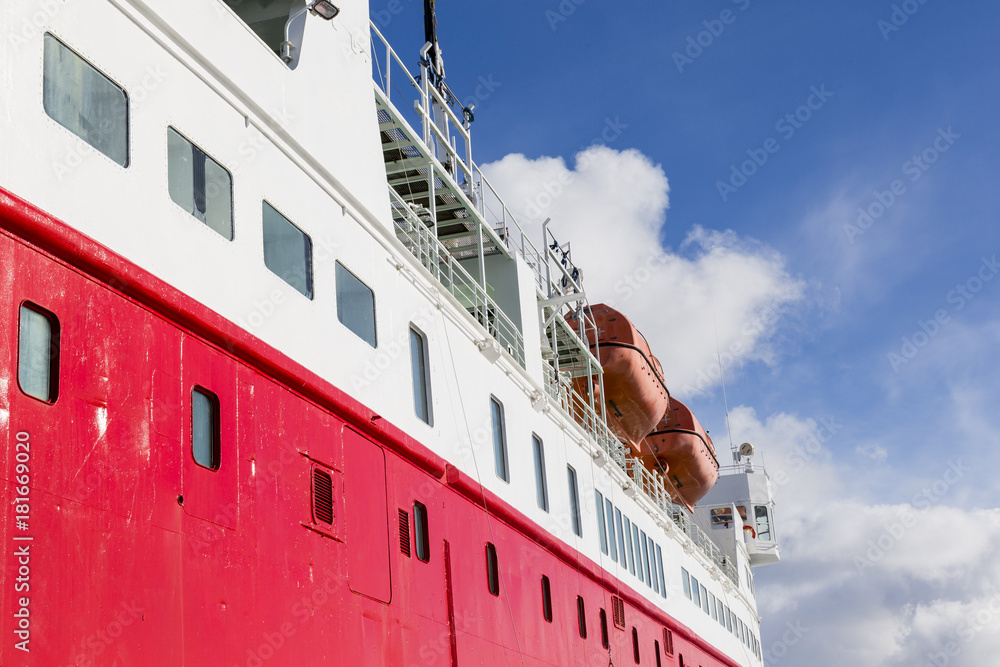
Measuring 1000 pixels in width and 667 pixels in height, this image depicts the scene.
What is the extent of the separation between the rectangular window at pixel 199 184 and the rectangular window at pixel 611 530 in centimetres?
1208

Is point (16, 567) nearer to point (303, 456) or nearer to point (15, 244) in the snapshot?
point (15, 244)

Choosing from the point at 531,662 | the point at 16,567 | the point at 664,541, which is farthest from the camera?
the point at 664,541

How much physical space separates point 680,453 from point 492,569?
20.7 m

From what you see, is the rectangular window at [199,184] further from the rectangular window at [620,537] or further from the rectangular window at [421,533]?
the rectangular window at [620,537]

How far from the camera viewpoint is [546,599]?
1472 cm

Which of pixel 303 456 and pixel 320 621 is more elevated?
pixel 303 456

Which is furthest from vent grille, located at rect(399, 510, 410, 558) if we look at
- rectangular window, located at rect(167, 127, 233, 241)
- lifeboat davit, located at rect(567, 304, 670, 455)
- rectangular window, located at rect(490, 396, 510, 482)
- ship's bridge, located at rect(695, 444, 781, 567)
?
ship's bridge, located at rect(695, 444, 781, 567)

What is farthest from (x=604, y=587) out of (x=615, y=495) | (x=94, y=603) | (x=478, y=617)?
(x=94, y=603)

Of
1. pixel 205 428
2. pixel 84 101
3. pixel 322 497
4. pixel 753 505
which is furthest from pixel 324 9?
pixel 753 505

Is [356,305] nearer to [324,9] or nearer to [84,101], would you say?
[324,9]

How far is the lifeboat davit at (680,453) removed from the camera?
32.6m

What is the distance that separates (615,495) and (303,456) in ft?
39.4

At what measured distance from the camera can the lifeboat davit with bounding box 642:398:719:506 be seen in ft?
107

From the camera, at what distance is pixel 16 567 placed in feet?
18.8
